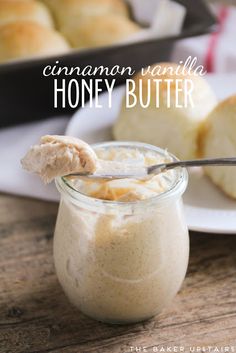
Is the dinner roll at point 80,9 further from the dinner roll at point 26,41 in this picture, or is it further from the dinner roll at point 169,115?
the dinner roll at point 169,115

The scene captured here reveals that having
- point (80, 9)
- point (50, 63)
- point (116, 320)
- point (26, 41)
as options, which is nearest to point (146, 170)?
point (116, 320)

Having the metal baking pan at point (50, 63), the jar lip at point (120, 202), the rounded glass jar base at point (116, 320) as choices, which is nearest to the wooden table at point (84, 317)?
the rounded glass jar base at point (116, 320)

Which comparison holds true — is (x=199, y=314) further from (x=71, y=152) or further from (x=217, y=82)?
(x=217, y=82)

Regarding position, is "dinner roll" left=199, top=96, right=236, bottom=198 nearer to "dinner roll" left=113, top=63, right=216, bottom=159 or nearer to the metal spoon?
"dinner roll" left=113, top=63, right=216, bottom=159

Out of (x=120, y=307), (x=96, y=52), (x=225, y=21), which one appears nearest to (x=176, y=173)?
(x=120, y=307)

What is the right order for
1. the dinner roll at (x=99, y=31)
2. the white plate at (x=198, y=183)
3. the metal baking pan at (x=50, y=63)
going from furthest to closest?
the dinner roll at (x=99, y=31) → the metal baking pan at (x=50, y=63) → the white plate at (x=198, y=183)

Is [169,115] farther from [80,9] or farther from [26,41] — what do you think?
[80,9]
